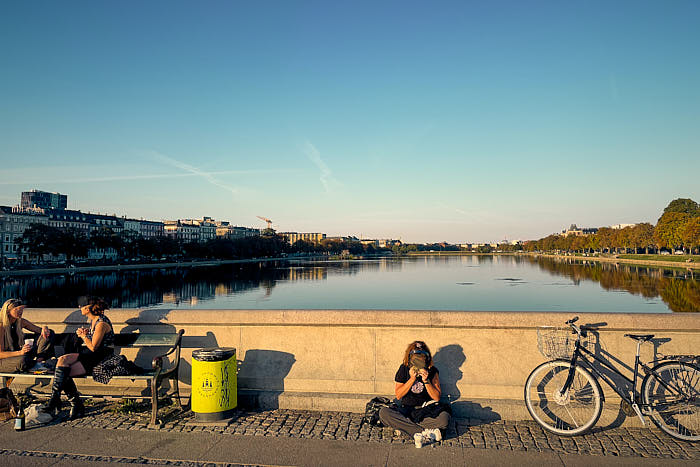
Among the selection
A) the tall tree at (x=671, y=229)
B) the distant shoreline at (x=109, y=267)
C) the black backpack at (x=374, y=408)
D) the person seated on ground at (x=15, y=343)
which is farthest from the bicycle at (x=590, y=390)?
the tall tree at (x=671, y=229)

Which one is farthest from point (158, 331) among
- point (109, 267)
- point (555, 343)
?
point (109, 267)

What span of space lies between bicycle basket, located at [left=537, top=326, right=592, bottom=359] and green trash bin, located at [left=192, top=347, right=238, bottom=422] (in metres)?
4.57

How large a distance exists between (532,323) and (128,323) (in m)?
6.75

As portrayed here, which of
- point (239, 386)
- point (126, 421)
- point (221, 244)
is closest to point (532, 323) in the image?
point (239, 386)

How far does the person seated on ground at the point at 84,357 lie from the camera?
7.75 metres

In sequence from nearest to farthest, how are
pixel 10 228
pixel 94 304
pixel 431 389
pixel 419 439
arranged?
pixel 419 439
pixel 431 389
pixel 94 304
pixel 10 228

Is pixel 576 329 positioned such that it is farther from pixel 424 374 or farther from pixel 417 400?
pixel 417 400

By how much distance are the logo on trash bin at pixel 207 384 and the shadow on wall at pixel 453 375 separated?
339 centimetres

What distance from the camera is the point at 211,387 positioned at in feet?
25.1

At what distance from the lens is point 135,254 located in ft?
456

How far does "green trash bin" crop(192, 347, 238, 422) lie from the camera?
25.0ft

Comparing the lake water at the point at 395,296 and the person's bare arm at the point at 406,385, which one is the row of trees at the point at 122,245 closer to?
the lake water at the point at 395,296

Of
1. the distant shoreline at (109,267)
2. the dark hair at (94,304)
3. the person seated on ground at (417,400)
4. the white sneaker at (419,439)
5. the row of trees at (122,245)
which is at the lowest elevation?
the distant shoreline at (109,267)

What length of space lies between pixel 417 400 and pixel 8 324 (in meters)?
6.35
